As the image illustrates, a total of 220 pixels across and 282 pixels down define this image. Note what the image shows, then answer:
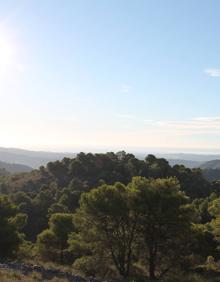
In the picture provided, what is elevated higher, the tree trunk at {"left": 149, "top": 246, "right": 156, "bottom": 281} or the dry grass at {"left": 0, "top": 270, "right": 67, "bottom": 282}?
the dry grass at {"left": 0, "top": 270, "right": 67, "bottom": 282}

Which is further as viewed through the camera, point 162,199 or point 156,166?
point 156,166

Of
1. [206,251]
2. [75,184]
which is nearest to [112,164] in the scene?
[75,184]

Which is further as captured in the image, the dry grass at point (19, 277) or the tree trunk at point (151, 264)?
the tree trunk at point (151, 264)

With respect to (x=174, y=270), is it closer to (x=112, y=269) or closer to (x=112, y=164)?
(x=112, y=269)

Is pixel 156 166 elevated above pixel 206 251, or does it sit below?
above

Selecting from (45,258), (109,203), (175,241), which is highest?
(109,203)

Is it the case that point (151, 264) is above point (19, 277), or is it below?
below

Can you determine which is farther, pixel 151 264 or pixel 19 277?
pixel 151 264

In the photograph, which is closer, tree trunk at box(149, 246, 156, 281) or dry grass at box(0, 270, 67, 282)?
dry grass at box(0, 270, 67, 282)

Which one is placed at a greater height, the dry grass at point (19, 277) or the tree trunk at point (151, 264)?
the dry grass at point (19, 277)

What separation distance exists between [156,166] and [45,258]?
5207cm

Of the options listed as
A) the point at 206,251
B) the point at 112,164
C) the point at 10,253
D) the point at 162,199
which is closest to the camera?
the point at 162,199

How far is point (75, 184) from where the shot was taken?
8238cm

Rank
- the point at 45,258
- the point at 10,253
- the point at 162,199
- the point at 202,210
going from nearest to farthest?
the point at 162,199 → the point at 10,253 → the point at 45,258 → the point at 202,210
